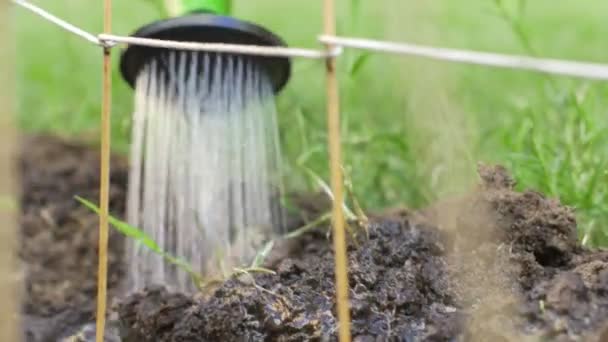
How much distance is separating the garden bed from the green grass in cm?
12

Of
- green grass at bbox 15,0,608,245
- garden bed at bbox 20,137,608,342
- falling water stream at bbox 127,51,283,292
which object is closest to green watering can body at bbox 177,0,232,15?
falling water stream at bbox 127,51,283,292

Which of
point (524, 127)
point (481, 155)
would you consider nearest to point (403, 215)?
point (524, 127)

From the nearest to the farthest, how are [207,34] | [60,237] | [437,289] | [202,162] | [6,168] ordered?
[6,168]
[437,289]
[207,34]
[202,162]
[60,237]

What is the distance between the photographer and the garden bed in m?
0.92

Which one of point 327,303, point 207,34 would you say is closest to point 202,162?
point 207,34

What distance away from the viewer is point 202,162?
4.39 feet

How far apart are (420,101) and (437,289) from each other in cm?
21

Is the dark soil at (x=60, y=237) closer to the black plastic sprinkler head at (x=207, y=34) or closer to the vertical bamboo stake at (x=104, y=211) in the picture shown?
the vertical bamboo stake at (x=104, y=211)

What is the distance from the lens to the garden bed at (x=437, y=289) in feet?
3.02

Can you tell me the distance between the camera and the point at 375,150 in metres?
1.71

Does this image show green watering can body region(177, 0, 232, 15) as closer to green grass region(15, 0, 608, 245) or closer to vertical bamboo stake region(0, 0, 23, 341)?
green grass region(15, 0, 608, 245)

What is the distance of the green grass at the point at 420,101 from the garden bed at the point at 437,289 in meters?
0.12

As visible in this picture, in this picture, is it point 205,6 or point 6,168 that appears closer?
point 6,168

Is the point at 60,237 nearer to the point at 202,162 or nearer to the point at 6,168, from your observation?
the point at 202,162
